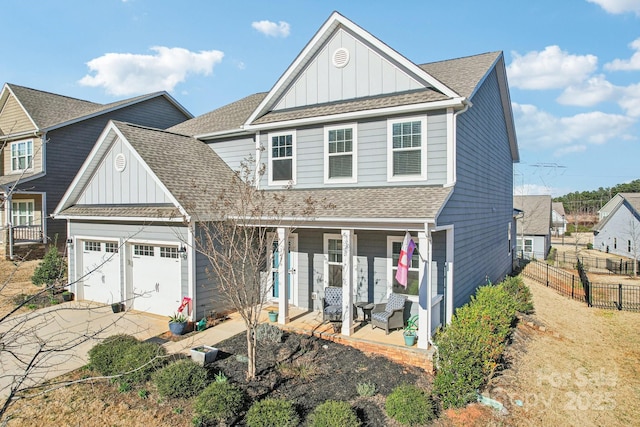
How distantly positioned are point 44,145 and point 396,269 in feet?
64.9

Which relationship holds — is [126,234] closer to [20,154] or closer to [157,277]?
[157,277]

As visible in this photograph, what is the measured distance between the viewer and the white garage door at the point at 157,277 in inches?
480

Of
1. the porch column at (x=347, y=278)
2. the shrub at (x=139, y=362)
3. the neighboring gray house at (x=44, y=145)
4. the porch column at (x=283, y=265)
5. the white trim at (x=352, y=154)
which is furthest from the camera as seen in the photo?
the neighboring gray house at (x=44, y=145)

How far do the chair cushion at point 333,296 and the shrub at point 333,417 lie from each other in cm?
496

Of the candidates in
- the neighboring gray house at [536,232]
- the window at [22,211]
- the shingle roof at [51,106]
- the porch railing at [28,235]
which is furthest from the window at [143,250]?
the neighboring gray house at [536,232]

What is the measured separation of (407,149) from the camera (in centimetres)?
1122

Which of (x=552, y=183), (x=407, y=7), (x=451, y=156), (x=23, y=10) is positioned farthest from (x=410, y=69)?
(x=552, y=183)

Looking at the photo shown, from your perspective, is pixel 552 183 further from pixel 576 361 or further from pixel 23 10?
pixel 23 10

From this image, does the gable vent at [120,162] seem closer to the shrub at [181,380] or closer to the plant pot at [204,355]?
the plant pot at [204,355]

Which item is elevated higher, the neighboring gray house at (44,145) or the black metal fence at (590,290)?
the neighboring gray house at (44,145)

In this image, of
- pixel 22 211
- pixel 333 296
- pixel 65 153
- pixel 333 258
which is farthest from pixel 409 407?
pixel 22 211

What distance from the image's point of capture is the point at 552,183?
143 feet

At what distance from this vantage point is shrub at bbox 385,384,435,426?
6656mm

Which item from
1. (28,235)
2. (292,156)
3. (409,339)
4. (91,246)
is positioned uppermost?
(292,156)
